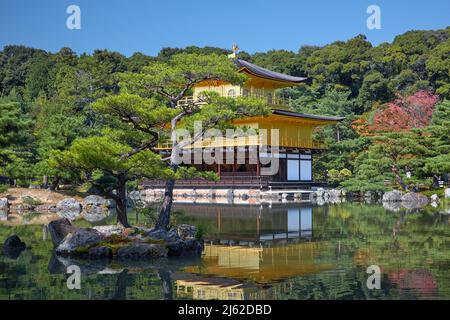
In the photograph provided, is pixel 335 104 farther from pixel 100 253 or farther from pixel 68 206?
pixel 100 253

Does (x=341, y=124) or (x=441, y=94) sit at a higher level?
(x=441, y=94)

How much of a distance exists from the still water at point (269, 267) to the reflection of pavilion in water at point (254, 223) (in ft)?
0.18

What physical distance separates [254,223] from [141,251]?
7.90 m

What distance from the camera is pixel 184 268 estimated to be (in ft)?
36.4

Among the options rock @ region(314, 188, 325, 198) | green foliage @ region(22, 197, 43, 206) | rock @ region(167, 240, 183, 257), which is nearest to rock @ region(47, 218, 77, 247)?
rock @ region(167, 240, 183, 257)

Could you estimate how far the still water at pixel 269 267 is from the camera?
29.2ft

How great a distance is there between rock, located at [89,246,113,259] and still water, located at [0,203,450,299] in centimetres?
Result: 49

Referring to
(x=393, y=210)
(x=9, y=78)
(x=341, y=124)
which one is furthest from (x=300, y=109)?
(x=9, y=78)

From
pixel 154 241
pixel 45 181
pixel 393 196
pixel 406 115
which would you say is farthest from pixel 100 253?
pixel 406 115

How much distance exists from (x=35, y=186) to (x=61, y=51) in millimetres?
34685

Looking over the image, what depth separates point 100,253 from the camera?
40.8ft

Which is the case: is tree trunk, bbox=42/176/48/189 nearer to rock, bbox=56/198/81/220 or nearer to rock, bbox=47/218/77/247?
rock, bbox=56/198/81/220
